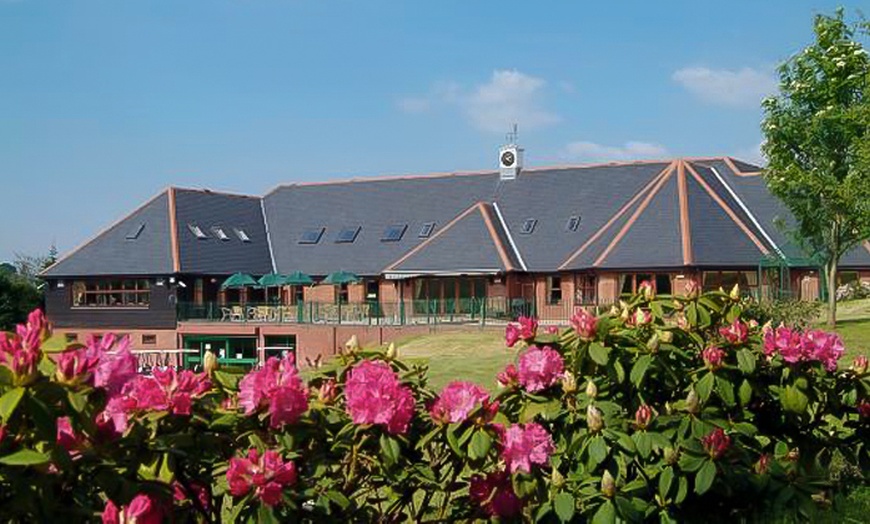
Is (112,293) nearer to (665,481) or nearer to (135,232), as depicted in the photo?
(135,232)

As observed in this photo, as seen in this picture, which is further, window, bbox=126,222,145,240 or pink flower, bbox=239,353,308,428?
window, bbox=126,222,145,240

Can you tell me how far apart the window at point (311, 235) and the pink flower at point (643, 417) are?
4661 cm

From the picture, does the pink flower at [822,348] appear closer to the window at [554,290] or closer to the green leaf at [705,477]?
the green leaf at [705,477]

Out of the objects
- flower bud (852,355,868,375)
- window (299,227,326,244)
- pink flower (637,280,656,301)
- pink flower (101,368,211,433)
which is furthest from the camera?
window (299,227,326,244)

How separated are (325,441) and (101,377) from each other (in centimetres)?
116

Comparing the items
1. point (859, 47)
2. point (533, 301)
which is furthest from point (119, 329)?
point (859, 47)

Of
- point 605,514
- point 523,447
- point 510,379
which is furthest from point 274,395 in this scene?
point 605,514

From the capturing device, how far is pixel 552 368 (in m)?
4.37

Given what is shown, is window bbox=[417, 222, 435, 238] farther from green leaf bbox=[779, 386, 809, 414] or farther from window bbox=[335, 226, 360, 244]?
green leaf bbox=[779, 386, 809, 414]

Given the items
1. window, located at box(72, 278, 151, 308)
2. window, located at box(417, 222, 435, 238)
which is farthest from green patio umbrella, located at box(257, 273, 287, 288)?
window, located at box(417, 222, 435, 238)

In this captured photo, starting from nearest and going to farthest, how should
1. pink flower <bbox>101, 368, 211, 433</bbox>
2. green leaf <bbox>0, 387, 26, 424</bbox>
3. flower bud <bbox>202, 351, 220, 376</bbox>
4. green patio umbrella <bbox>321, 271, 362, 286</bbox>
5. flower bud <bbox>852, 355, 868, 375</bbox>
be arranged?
green leaf <bbox>0, 387, 26, 424</bbox>, pink flower <bbox>101, 368, 211, 433</bbox>, flower bud <bbox>202, 351, 220, 376</bbox>, flower bud <bbox>852, 355, 868, 375</bbox>, green patio umbrella <bbox>321, 271, 362, 286</bbox>

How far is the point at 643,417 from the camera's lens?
4.27 m

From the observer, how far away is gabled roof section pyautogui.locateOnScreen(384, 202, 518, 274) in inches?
1665

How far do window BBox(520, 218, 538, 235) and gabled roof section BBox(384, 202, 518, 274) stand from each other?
111 cm
